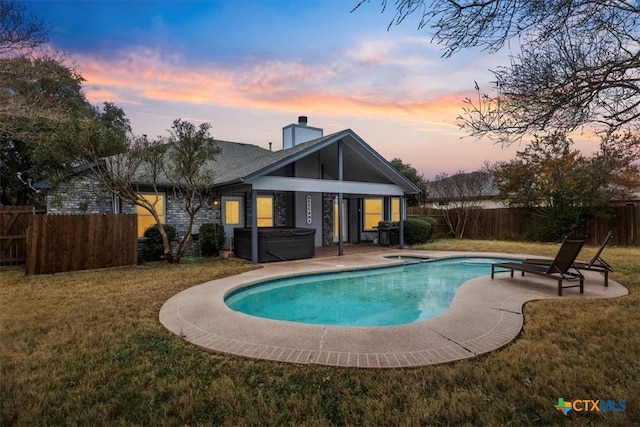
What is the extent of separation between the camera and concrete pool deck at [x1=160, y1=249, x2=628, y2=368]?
13.0 feet

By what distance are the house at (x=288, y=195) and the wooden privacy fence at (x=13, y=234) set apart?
97 centimetres

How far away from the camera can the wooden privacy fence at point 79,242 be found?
9.35 m

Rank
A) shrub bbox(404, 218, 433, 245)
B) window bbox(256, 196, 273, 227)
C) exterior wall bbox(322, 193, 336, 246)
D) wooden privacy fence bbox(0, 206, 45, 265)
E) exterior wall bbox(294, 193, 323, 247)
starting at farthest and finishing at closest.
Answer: shrub bbox(404, 218, 433, 245)
exterior wall bbox(322, 193, 336, 246)
exterior wall bbox(294, 193, 323, 247)
window bbox(256, 196, 273, 227)
wooden privacy fence bbox(0, 206, 45, 265)

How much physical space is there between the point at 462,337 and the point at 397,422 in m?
2.17

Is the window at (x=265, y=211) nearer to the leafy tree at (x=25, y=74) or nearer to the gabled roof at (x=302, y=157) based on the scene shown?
the gabled roof at (x=302, y=157)

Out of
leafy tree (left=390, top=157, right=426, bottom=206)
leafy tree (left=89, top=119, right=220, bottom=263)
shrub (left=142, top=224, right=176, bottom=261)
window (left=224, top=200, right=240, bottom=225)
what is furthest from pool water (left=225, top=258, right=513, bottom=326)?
leafy tree (left=390, top=157, right=426, bottom=206)

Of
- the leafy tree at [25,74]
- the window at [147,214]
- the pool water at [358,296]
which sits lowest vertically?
the pool water at [358,296]

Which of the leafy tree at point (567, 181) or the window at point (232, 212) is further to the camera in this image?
the leafy tree at point (567, 181)

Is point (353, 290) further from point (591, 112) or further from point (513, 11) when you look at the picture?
point (513, 11)

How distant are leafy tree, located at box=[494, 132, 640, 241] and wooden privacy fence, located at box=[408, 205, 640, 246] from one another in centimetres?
59

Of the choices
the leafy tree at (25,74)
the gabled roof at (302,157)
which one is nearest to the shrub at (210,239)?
the gabled roof at (302,157)

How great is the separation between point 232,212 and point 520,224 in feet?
53.8

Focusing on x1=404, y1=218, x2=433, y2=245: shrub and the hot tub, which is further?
x1=404, y1=218, x2=433, y2=245: shrub

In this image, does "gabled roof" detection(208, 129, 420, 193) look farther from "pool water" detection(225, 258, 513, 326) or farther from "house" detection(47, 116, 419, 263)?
"pool water" detection(225, 258, 513, 326)
